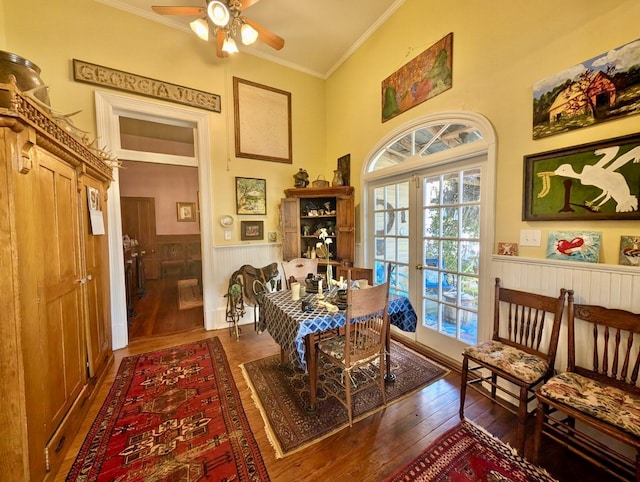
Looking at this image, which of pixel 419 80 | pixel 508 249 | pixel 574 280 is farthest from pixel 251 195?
pixel 574 280

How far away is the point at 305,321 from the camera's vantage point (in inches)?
68.5

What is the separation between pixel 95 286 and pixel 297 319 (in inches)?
73.7

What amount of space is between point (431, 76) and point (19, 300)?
3.52 metres

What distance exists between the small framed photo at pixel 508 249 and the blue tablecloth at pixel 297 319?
0.88 m

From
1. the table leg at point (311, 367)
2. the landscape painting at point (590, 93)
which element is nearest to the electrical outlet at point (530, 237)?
the landscape painting at point (590, 93)

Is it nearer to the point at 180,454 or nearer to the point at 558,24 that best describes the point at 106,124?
the point at 180,454

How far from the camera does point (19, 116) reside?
1.16 m

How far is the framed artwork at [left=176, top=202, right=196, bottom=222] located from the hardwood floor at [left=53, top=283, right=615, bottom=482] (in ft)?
17.2

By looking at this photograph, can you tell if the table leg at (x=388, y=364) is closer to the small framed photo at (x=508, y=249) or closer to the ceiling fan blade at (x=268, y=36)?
the small framed photo at (x=508, y=249)

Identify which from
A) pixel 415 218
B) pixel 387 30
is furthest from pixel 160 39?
pixel 415 218

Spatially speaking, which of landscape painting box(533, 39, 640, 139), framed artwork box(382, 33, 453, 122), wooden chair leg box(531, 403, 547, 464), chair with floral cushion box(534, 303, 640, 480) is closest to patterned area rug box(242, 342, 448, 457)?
wooden chair leg box(531, 403, 547, 464)

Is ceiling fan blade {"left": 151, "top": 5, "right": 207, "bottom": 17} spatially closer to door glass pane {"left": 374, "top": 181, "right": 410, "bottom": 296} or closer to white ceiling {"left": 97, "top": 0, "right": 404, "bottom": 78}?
white ceiling {"left": 97, "top": 0, "right": 404, "bottom": 78}

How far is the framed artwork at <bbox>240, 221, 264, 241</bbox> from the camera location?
3.71 m

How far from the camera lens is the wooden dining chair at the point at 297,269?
9.18 feet
